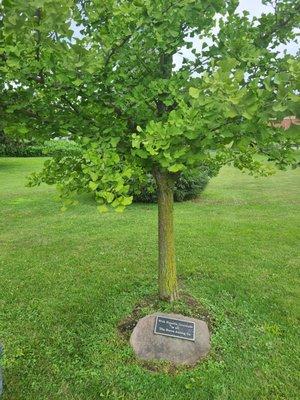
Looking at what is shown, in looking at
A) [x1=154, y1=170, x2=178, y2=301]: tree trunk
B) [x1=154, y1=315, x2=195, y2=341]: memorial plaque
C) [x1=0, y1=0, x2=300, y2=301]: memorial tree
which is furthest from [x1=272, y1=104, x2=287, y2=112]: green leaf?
[x1=154, y1=315, x2=195, y2=341]: memorial plaque

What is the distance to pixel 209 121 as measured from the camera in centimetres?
263

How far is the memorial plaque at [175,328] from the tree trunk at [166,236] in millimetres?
548

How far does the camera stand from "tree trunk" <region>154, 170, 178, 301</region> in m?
4.19

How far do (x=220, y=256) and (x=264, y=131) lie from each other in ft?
15.4

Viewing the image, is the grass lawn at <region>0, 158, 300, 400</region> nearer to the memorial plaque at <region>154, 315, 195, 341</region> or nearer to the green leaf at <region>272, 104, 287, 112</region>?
the memorial plaque at <region>154, 315, 195, 341</region>

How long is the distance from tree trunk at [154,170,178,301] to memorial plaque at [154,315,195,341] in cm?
55

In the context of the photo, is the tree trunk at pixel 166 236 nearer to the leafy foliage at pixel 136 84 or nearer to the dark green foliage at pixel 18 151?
→ the leafy foliage at pixel 136 84

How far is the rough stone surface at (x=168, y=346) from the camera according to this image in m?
3.95

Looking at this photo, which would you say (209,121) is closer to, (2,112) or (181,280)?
(2,112)

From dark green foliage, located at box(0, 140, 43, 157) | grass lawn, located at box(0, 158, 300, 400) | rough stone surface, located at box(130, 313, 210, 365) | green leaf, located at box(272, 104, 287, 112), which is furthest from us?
dark green foliage, located at box(0, 140, 43, 157)

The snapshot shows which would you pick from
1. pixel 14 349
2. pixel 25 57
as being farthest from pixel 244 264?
pixel 25 57

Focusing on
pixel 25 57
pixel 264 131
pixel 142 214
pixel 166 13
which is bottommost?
pixel 142 214

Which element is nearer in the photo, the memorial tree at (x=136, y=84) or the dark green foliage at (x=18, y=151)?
the memorial tree at (x=136, y=84)

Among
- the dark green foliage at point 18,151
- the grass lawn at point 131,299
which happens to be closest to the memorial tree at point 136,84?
the grass lawn at point 131,299
